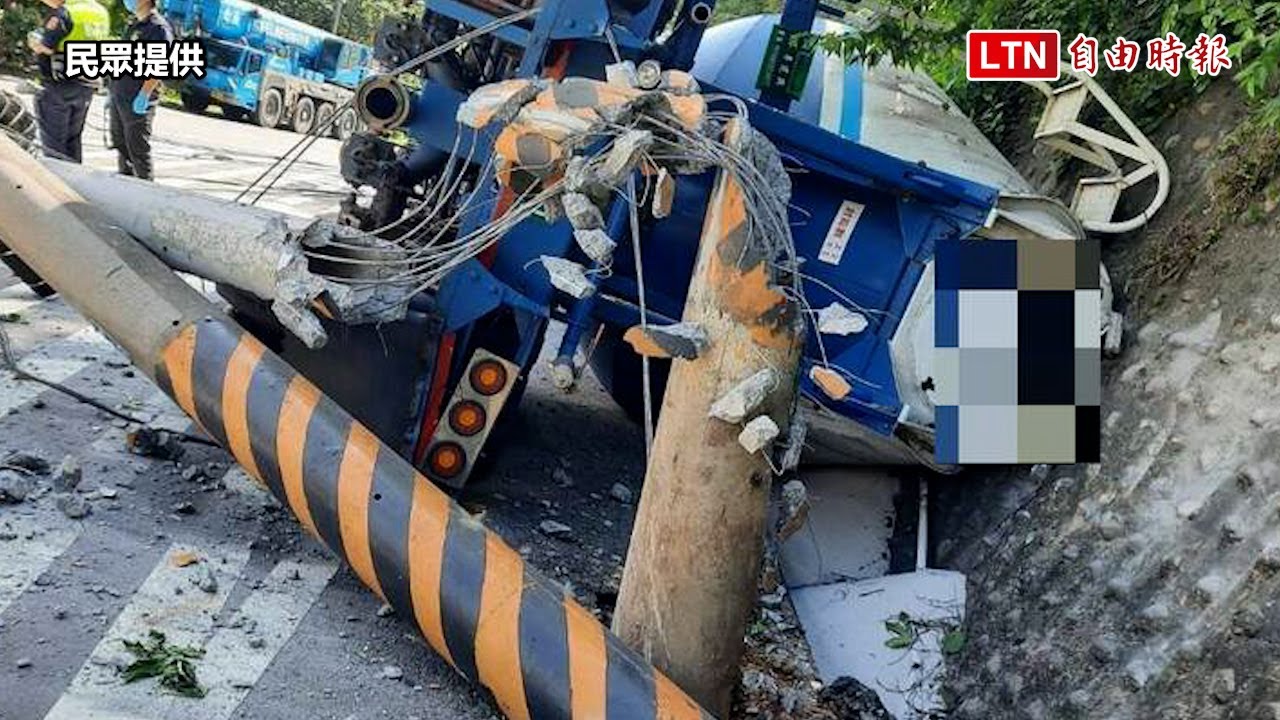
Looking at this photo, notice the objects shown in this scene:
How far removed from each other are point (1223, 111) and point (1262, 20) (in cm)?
74

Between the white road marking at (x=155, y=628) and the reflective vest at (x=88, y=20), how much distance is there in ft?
18.4

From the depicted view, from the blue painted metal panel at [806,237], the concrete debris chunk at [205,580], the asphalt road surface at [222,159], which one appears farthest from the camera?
the asphalt road surface at [222,159]

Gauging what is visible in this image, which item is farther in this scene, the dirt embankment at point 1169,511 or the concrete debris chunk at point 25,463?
the concrete debris chunk at point 25,463

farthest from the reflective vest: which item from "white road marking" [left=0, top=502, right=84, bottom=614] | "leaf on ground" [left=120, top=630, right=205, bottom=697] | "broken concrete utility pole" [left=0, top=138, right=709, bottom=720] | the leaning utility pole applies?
the leaning utility pole

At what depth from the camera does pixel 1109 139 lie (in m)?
4.60

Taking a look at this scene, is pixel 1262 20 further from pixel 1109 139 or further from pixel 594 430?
pixel 594 430

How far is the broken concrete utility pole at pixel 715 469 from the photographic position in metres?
2.94

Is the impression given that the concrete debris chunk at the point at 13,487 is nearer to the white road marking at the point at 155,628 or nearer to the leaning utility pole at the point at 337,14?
the white road marking at the point at 155,628

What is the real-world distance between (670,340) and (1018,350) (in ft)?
4.91

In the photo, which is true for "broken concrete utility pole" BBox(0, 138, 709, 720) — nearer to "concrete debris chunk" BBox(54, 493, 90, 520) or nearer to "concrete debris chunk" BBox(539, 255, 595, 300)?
"concrete debris chunk" BBox(54, 493, 90, 520)

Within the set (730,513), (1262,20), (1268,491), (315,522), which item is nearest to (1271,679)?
(1268,491)

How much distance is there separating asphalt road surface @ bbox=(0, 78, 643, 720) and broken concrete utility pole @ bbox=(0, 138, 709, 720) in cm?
22

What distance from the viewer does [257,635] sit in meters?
3.30

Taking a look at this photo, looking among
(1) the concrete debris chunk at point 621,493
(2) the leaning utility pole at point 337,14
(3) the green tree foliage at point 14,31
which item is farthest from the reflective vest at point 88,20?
(2) the leaning utility pole at point 337,14
